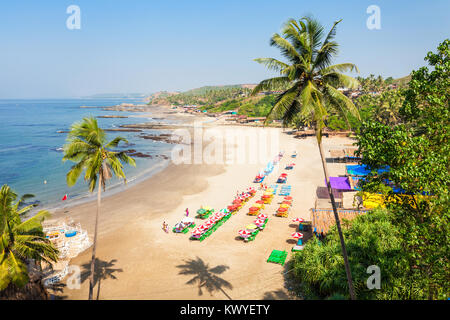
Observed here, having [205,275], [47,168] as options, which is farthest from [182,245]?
[47,168]

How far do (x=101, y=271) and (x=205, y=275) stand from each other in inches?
267

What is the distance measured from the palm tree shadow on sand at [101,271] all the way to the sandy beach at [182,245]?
65 mm

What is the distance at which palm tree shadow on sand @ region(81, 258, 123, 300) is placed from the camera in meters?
16.3

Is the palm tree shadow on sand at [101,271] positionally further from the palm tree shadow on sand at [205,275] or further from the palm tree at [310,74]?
the palm tree at [310,74]

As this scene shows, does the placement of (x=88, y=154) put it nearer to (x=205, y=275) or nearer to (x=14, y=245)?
(x=14, y=245)

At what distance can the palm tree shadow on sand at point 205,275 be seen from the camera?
49.1ft

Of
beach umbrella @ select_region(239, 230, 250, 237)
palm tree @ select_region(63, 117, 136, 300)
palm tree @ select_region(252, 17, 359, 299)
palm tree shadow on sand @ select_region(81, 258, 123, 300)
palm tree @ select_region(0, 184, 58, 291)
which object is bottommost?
palm tree shadow on sand @ select_region(81, 258, 123, 300)

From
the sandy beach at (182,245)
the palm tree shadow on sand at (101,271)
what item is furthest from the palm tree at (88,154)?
the sandy beach at (182,245)

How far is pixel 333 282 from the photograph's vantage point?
13102 millimetres

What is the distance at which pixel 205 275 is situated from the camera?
16.2 metres

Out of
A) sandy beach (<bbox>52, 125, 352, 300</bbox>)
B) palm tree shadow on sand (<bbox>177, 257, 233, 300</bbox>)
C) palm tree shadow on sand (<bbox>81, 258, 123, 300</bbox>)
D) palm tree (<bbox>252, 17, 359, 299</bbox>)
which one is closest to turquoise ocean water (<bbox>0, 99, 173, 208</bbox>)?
sandy beach (<bbox>52, 125, 352, 300</bbox>)

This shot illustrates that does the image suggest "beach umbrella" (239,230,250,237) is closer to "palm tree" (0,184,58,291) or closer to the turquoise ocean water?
"palm tree" (0,184,58,291)

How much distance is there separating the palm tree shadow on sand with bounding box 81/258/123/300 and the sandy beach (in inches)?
2.5

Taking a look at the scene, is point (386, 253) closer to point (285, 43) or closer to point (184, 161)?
point (285, 43)
